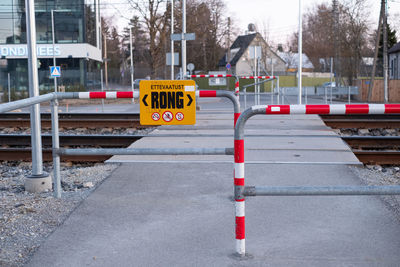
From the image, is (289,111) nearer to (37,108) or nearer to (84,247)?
(84,247)

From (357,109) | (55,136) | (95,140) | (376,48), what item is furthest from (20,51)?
(357,109)

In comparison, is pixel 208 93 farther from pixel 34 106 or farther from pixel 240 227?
pixel 34 106

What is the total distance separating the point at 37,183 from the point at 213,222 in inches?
102

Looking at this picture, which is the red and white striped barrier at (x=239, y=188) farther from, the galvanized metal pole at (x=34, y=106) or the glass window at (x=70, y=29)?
the glass window at (x=70, y=29)

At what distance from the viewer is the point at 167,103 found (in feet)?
16.3

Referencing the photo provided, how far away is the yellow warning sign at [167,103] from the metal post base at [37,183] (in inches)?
86.3

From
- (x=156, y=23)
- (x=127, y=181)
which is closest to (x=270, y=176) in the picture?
(x=127, y=181)

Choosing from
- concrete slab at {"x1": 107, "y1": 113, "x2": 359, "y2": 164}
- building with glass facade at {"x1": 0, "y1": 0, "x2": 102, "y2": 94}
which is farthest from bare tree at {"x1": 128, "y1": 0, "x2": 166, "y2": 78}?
concrete slab at {"x1": 107, "y1": 113, "x2": 359, "y2": 164}

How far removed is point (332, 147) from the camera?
9828mm

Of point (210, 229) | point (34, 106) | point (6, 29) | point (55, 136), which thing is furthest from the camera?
point (6, 29)

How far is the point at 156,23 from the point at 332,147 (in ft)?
117

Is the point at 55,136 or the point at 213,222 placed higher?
the point at 55,136

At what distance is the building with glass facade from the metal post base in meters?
41.8

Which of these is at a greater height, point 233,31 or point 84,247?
point 233,31
